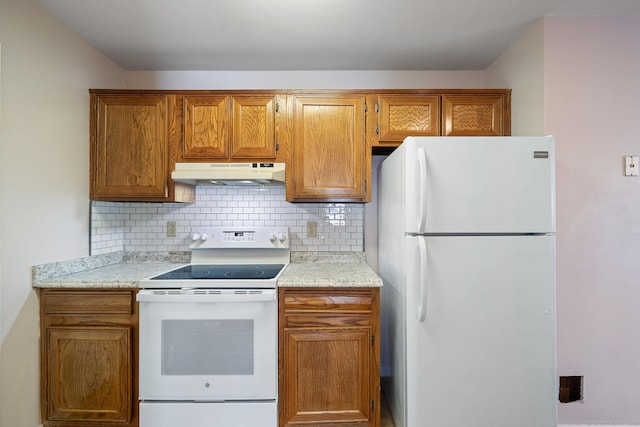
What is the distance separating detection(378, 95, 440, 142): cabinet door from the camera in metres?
2.12

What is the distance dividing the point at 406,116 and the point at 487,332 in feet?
4.56

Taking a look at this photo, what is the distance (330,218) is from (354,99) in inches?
34.7

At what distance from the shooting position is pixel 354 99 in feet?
6.92

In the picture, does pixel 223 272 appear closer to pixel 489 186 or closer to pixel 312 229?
pixel 312 229

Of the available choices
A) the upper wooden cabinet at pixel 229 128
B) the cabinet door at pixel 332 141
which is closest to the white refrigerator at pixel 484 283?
the cabinet door at pixel 332 141

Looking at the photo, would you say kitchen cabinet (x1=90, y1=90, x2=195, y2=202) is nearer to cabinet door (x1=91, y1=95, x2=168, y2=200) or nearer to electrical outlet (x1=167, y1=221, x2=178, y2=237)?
cabinet door (x1=91, y1=95, x2=168, y2=200)

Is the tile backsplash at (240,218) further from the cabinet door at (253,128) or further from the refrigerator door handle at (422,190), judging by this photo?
the refrigerator door handle at (422,190)

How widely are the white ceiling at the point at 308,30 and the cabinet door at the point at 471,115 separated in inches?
14.3

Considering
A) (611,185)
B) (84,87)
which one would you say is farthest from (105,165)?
(611,185)

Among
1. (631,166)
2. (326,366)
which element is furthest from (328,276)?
(631,166)

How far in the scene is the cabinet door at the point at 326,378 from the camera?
1.74 meters

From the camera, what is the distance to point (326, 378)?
1743mm

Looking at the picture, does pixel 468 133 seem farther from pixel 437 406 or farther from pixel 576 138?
pixel 437 406

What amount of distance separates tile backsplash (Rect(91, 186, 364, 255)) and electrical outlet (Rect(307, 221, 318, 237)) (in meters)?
0.02
